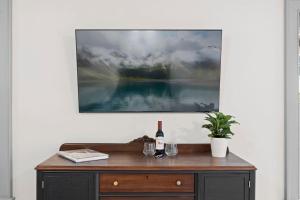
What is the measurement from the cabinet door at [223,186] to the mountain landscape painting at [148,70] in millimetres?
703

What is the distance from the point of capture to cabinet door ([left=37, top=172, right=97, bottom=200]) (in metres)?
2.28

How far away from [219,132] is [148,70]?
2.48 ft

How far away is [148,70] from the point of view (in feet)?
9.28

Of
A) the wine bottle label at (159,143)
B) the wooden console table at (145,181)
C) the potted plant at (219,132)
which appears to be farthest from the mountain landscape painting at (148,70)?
the wooden console table at (145,181)

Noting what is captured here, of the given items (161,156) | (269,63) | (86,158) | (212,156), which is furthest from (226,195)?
(269,63)

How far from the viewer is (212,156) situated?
8.63ft

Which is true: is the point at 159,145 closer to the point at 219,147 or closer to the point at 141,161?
the point at 141,161

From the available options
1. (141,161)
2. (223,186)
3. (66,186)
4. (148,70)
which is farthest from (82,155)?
(223,186)

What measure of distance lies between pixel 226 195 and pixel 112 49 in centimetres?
142

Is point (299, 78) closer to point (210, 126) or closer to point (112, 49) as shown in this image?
point (210, 126)

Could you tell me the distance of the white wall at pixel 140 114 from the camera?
2.86 meters

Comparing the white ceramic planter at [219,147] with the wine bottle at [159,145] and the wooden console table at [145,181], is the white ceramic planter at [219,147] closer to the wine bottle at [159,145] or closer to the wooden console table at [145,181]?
the wooden console table at [145,181]

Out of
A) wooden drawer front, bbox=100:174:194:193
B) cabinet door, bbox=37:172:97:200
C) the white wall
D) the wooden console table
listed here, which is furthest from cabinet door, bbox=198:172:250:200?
cabinet door, bbox=37:172:97:200

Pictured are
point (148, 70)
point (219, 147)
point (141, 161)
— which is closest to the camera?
point (141, 161)
